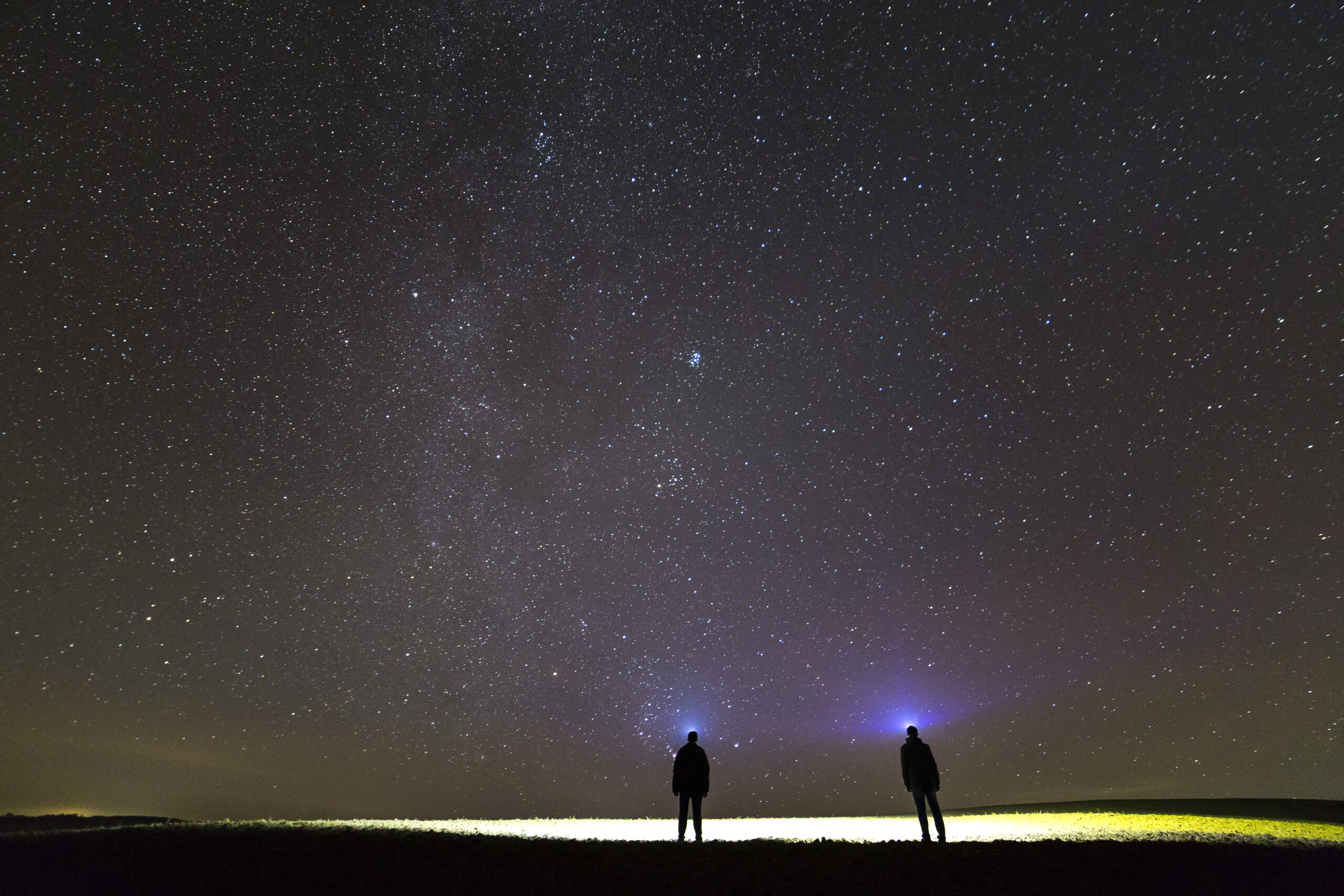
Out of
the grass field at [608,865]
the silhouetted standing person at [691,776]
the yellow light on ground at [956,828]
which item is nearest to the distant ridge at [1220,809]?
the yellow light on ground at [956,828]


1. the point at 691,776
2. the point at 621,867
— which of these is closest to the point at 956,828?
the point at 691,776

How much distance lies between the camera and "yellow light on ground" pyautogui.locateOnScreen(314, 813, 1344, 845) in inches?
402

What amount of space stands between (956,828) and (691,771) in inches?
248

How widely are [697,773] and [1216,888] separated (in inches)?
249

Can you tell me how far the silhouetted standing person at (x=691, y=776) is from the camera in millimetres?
10383

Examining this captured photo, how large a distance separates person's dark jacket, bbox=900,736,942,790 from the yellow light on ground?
38.8 inches

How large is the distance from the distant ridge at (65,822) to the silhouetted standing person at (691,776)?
8285mm

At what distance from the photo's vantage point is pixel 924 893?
6.47m

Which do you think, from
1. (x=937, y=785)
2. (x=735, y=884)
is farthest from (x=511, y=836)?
(x=937, y=785)

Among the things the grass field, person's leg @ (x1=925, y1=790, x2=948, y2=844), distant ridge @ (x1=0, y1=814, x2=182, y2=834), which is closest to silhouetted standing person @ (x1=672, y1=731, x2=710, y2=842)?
the grass field

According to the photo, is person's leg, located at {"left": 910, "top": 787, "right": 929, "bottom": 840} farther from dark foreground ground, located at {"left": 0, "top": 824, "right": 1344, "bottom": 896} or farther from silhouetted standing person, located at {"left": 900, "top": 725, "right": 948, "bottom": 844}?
dark foreground ground, located at {"left": 0, "top": 824, "right": 1344, "bottom": 896}

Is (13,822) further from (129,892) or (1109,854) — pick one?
(1109,854)

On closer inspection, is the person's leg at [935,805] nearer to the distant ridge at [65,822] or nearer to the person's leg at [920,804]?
the person's leg at [920,804]

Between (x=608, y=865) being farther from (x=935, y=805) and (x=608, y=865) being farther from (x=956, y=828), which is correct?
(x=956, y=828)
